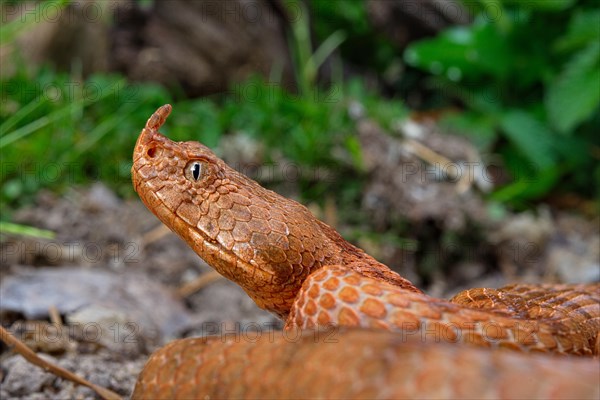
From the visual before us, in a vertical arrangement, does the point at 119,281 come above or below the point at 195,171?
below

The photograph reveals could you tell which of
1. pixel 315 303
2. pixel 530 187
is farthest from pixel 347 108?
pixel 315 303

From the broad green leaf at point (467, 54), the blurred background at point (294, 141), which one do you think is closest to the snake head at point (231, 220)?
the blurred background at point (294, 141)

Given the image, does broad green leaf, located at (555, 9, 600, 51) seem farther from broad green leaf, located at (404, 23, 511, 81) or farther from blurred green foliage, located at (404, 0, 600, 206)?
broad green leaf, located at (404, 23, 511, 81)

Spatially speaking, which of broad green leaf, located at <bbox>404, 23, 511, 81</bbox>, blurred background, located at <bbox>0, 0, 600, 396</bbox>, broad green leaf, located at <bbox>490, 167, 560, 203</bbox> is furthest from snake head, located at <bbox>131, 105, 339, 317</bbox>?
broad green leaf, located at <bbox>404, 23, 511, 81</bbox>

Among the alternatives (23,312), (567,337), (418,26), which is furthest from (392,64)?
(567,337)

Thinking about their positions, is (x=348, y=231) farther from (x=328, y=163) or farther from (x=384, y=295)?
(x=384, y=295)

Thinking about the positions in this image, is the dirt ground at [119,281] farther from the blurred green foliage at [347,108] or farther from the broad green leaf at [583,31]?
the broad green leaf at [583,31]

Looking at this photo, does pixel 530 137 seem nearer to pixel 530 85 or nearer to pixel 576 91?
pixel 576 91
